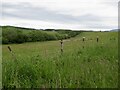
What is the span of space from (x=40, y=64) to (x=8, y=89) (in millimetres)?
1548

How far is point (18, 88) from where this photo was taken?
6.11m

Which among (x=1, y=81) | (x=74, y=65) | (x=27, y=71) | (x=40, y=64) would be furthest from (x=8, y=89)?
(x=74, y=65)

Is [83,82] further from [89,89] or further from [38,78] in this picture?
[38,78]

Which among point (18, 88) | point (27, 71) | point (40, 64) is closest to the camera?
point (18, 88)

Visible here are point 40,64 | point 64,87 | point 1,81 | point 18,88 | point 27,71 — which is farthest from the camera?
point 40,64

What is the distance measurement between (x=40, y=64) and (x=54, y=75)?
43.0 inches

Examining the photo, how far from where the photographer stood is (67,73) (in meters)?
6.88

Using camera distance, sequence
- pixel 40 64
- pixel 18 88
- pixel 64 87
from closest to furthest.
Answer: pixel 64 87 < pixel 18 88 < pixel 40 64

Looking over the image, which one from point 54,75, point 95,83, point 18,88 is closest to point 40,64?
point 54,75

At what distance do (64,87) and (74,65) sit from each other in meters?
2.37

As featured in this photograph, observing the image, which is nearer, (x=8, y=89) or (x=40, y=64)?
(x=8, y=89)

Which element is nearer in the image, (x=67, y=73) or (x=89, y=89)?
(x=89, y=89)

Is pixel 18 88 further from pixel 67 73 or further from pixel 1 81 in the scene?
pixel 67 73

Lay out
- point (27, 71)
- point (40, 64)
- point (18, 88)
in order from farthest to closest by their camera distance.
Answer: point (40, 64), point (27, 71), point (18, 88)
